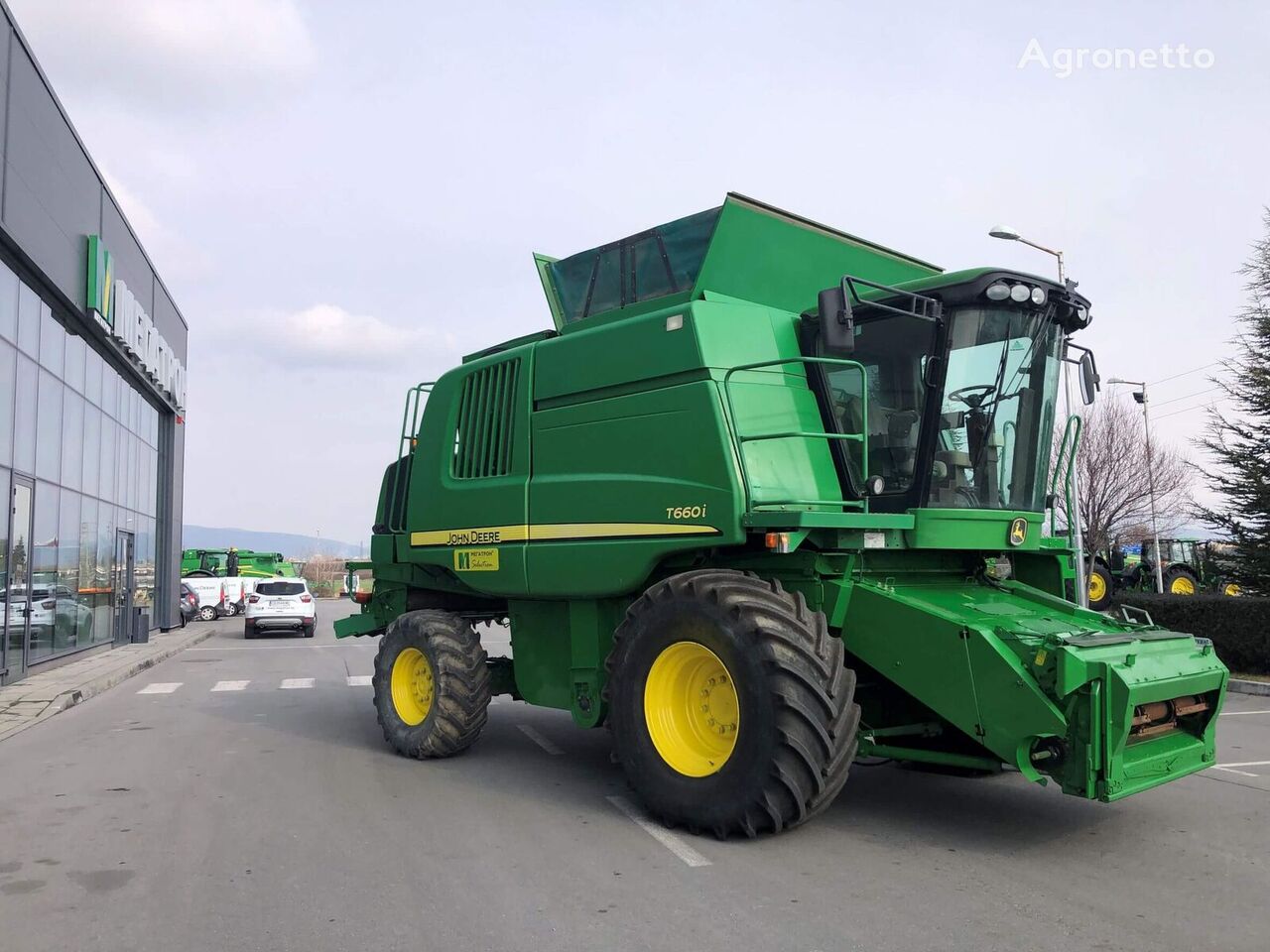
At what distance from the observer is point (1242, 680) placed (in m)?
13.4

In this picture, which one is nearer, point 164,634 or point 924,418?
point 924,418

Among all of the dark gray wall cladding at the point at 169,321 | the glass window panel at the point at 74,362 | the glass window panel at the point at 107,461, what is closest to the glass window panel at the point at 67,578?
the glass window panel at the point at 74,362

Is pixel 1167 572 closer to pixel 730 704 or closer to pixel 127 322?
pixel 730 704

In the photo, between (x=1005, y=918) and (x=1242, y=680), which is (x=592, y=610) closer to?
(x=1005, y=918)

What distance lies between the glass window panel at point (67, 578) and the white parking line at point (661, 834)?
14.1 meters

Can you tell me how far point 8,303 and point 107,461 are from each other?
7.26 metres

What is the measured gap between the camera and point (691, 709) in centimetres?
621

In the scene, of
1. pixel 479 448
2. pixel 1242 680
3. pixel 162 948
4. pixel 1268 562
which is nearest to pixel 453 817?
pixel 162 948

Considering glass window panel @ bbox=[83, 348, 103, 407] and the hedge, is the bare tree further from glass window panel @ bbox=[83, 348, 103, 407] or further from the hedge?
glass window panel @ bbox=[83, 348, 103, 407]

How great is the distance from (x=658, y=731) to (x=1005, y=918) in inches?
93.4

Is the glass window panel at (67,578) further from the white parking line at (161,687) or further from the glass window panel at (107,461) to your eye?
the white parking line at (161,687)

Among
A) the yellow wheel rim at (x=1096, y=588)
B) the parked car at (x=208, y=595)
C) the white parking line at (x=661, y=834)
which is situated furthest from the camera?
the parked car at (x=208, y=595)

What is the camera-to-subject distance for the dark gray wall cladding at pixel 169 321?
79.5 ft

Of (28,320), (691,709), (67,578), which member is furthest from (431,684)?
(67,578)
